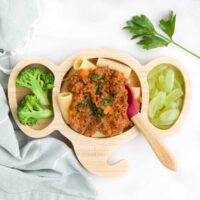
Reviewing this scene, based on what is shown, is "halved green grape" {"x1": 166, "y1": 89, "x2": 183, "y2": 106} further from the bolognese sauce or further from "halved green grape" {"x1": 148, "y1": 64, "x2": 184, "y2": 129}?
the bolognese sauce

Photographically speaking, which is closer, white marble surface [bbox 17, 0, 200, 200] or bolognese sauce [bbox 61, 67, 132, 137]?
bolognese sauce [bbox 61, 67, 132, 137]

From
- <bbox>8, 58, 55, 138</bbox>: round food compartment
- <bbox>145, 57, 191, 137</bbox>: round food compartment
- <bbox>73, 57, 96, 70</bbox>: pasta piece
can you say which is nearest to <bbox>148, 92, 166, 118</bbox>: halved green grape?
<bbox>145, 57, 191, 137</bbox>: round food compartment

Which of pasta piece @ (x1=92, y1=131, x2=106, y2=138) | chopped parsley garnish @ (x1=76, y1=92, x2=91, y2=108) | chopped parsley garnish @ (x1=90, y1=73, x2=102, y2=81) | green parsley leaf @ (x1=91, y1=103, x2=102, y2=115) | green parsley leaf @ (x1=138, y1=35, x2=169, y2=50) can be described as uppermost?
green parsley leaf @ (x1=138, y1=35, x2=169, y2=50)

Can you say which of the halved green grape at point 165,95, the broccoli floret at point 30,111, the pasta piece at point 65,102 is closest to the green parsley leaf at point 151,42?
the halved green grape at point 165,95

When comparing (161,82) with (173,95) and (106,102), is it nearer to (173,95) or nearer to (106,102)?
(173,95)

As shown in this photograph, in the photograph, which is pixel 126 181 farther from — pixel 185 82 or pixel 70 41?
pixel 70 41

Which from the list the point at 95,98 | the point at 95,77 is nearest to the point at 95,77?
the point at 95,77

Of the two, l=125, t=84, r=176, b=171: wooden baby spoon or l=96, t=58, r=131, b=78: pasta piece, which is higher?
l=96, t=58, r=131, b=78: pasta piece
